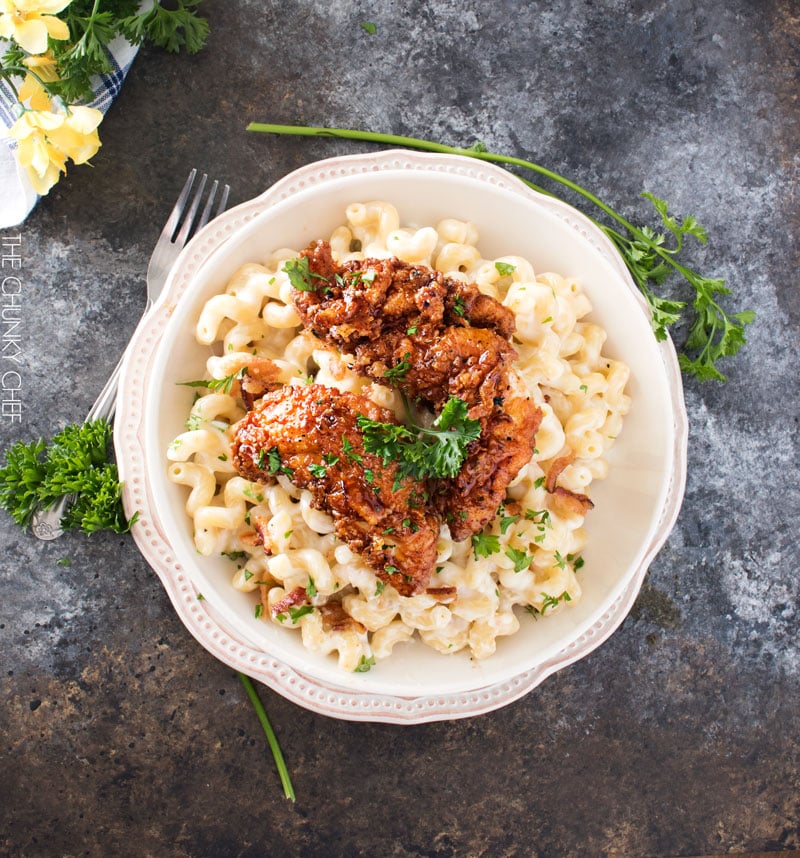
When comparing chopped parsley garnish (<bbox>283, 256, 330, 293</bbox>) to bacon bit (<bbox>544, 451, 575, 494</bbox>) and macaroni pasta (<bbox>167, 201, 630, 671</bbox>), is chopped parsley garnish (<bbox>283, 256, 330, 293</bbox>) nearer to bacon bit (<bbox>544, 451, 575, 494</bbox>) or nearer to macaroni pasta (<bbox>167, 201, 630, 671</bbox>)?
macaroni pasta (<bbox>167, 201, 630, 671</bbox>)

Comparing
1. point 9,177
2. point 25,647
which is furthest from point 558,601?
point 9,177

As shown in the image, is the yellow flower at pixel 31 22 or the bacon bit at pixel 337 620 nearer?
the yellow flower at pixel 31 22

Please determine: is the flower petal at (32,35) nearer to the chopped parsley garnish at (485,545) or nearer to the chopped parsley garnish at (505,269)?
the chopped parsley garnish at (505,269)

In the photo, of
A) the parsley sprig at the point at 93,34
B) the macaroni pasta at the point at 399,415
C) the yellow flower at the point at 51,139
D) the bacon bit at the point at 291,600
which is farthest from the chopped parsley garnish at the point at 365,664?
the parsley sprig at the point at 93,34

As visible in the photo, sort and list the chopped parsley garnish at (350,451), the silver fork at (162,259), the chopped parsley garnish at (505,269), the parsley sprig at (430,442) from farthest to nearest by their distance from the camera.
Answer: the silver fork at (162,259)
the chopped parsley garnish at (505,269)
the chopped parsley garnish at (350,451)
the parsley sprig at (430,442)

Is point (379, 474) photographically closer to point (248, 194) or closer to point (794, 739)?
point (248, 194)

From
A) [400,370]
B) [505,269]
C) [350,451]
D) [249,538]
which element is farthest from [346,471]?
[505,269]

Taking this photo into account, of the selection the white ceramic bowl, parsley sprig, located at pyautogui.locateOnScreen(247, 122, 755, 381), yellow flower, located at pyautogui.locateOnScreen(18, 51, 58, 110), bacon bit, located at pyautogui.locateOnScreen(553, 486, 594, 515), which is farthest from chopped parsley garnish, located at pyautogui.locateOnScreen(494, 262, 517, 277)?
yellow flower, located at pyautogui.locateOnScreen(18, 51, 58, 110)
